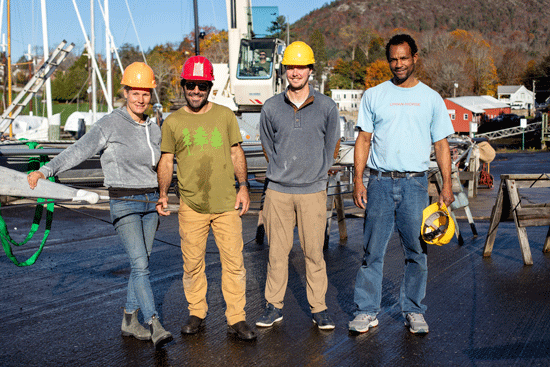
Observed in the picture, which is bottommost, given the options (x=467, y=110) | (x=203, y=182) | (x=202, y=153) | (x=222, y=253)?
(x=222, y=253)

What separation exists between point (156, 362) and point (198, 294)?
823mm

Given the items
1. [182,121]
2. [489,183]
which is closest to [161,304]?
[182,121]

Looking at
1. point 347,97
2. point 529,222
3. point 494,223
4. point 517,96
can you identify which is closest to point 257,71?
point 494,223

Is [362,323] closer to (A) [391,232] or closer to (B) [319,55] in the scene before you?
(A) [391,232]

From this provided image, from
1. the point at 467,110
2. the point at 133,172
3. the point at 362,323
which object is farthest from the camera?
the point at 467,110

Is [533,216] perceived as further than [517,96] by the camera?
No

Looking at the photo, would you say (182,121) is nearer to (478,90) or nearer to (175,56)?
(175,56)

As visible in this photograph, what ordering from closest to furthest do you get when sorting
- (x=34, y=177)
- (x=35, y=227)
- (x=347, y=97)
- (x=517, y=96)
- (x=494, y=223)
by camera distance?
(x=34, y=177) → (x=35, y=227) → (x=494, y=223) → (x=517, y=96) → (x=347, y=97)

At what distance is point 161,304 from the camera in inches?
235

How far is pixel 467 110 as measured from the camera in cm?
8444

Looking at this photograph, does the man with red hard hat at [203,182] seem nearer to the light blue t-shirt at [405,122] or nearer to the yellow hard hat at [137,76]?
the yellow hard hat at [137,76]

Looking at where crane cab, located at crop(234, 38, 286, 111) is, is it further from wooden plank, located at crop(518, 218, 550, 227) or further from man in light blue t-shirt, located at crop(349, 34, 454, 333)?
man in light blue t-shirt, located at crop(349, 34, 454, 333)

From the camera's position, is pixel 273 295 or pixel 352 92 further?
pixel 352 92

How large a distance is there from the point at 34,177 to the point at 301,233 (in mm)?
2280
